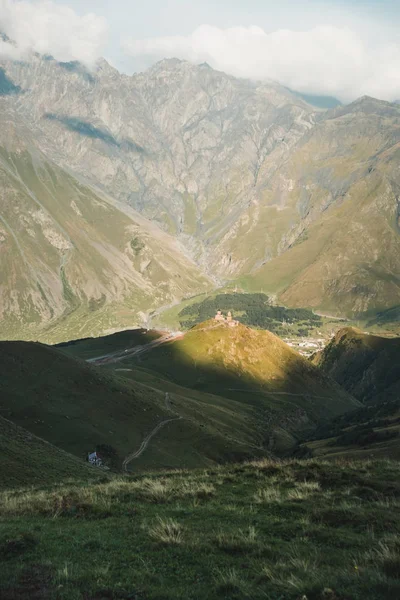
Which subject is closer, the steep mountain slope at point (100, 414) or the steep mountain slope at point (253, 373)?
the steep mountain slope at point (100, 414)

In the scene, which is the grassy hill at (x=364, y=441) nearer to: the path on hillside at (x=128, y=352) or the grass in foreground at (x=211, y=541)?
the grass in foreground at (x=211, y=541)

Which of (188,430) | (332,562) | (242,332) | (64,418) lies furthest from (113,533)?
(242,332)

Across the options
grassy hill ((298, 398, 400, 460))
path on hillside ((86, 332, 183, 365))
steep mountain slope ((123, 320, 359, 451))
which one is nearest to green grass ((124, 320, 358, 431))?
steep mountain slope ((123, 320, 359, 451))

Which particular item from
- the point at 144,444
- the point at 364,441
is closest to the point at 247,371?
the point at 144,444

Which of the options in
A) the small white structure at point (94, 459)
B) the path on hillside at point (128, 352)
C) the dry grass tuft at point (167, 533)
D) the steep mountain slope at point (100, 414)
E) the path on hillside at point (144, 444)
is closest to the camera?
the dry grass tuft at point (167, 533)

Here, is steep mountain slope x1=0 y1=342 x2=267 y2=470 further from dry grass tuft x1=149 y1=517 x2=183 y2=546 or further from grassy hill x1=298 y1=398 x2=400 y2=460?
dry grass tuft x1=149 y1=517 x2=183 y2=546

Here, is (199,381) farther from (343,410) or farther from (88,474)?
(88,474)

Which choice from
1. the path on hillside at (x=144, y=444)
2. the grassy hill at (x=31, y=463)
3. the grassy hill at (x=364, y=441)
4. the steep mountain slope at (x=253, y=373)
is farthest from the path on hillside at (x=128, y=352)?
the grassy hill at (x=31, y=463)
